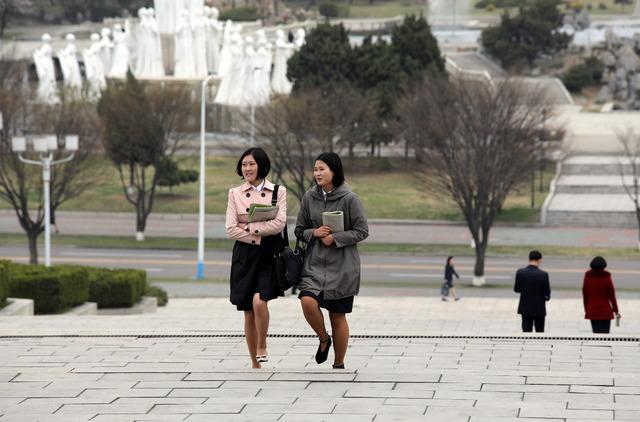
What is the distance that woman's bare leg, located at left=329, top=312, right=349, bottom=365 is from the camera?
1116cm

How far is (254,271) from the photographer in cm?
1128

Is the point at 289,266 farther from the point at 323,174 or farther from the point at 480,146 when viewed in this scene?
the point at 480,146

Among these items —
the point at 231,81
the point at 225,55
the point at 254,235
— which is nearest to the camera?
the point at 254,235

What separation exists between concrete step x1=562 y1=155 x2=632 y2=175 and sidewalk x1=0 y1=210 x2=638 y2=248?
359 inches

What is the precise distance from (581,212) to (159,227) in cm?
1325

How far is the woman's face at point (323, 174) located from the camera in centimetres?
1082

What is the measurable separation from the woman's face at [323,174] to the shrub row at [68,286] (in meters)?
10.1

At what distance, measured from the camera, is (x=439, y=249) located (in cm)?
4141

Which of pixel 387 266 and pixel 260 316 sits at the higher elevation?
pixel 260 316

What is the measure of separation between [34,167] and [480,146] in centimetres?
1213

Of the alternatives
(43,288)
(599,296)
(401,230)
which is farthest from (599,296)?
(401,230)

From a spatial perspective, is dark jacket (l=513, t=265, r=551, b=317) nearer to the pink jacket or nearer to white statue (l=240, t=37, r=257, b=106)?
the pink jacket

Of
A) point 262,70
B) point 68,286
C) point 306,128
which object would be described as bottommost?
point 262,70

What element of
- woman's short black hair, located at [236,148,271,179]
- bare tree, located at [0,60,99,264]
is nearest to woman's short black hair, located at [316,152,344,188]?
woman's short black hair, located at [236,148,271,179]
